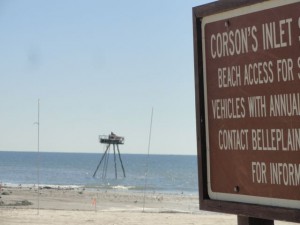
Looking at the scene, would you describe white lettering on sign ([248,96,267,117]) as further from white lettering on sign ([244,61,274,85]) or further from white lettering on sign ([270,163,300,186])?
white lettering on sign ([270,163,300,186])

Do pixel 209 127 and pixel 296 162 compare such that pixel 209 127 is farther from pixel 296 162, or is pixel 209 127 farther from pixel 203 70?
A: pixel 296 162

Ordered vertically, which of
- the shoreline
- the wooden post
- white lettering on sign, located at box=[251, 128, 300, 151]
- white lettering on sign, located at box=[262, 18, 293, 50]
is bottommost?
the shoreline

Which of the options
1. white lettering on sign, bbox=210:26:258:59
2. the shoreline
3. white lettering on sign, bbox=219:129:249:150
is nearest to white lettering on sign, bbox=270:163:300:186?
white lettering on sign, bbox=219:129:249:150

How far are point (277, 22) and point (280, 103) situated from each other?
15.5 inches

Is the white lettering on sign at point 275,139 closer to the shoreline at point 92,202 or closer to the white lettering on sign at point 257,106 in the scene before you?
the white lettering on sign at point 257,106

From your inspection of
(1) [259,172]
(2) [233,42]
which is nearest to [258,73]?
(2) [233,42]

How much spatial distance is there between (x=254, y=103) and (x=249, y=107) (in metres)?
0.04

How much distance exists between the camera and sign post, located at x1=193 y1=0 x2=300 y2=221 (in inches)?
108

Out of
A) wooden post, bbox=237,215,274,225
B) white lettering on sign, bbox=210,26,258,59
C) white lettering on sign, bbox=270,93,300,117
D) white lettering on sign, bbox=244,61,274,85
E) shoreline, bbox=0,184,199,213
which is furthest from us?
shoreline, bbox=0,184,199,213

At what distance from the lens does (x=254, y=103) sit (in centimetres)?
292

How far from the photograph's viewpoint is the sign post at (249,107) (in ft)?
8.98

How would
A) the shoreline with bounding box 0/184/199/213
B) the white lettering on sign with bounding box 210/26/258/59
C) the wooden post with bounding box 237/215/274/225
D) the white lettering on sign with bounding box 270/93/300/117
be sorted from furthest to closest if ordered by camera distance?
the shoreline with bounding box 0/184/199/213 < the wooden post with bounding box 237/215/274/225 < the white lettering on sign with bounding box 210/26/258/59 < the white lettering on sign with bounding box 270/93/300/117

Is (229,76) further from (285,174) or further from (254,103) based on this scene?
(285,174)

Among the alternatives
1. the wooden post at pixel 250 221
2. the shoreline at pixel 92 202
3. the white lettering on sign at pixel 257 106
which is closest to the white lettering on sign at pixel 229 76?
the white lettering on sign at pixel 257 106
